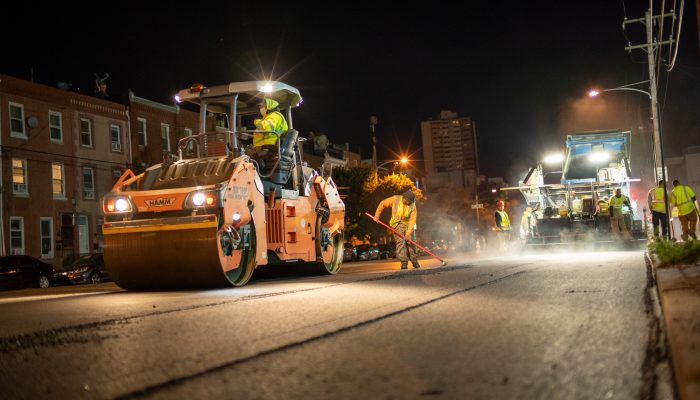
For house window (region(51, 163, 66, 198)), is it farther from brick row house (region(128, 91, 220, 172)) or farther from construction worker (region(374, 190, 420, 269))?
construction worker (region(374, 190, 420, 269))

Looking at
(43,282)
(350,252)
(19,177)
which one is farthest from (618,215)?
(19,177)

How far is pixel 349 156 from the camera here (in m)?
71.8

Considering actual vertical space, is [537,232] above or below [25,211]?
below

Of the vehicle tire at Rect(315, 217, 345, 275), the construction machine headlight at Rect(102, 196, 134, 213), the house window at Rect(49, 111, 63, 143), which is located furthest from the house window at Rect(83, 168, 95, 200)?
the construction machine headlight at Rect(102, 196, 134, 213)

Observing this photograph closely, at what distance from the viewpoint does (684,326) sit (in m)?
4.36

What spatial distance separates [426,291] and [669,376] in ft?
14.2

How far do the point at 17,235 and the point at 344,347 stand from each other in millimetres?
31069

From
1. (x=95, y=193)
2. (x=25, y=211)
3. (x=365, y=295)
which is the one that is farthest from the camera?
(x=95, y=193)

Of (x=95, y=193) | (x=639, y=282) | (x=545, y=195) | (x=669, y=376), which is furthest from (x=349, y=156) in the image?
(x=669, y=376)

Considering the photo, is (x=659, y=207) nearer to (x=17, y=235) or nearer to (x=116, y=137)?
(x=17, y=235)

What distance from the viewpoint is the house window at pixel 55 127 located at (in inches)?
1353

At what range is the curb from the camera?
10.5ft

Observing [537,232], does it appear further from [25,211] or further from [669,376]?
[25,211]

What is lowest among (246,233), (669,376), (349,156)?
(669,376)
